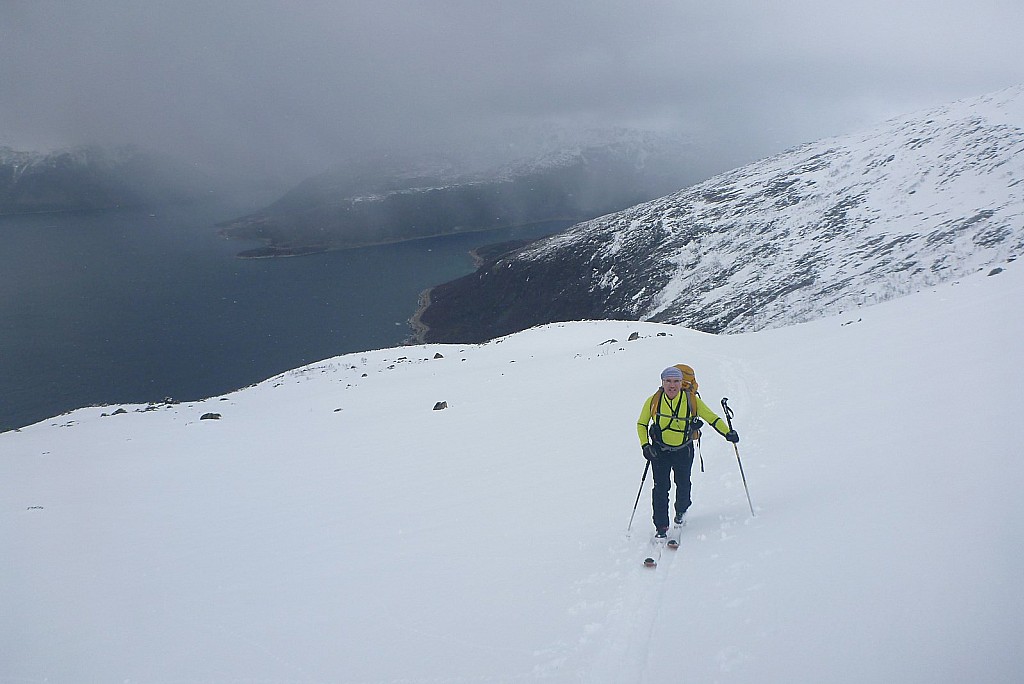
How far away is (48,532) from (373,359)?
96.0 ft

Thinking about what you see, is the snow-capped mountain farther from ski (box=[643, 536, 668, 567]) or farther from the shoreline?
ski (box=[643, 536, 668, 567])

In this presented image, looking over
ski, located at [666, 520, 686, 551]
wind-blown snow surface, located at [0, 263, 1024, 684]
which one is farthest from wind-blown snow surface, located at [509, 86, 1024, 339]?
ski, located at [666, 520, 686, 551]

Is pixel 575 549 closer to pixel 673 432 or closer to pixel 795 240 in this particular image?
pixel 673 432

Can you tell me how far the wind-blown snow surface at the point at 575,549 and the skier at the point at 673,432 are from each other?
636 millimetres

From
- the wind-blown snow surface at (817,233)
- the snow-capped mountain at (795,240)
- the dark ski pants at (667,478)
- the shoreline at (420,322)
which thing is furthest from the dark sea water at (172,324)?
the dark ski pants at (667,478)

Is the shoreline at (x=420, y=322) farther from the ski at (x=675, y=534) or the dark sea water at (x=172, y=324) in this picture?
the ski at (x=675, y=534)

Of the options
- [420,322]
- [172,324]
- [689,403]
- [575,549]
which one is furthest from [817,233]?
[172,324]

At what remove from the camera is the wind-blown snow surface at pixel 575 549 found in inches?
188

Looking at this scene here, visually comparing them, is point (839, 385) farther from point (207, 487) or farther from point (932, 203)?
point (932, 203)

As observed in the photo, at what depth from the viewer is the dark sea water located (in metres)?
84.6

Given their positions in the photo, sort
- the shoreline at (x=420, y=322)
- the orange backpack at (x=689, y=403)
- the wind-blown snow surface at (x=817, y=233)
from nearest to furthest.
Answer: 1. the orange backpack at (x=689, y=403)
2. the wind-blown snow surface at (x=817, y=233)
3. the shoreline at (x=420, y=322)

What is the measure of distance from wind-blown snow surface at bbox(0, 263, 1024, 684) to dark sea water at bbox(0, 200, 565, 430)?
79069 millimetres

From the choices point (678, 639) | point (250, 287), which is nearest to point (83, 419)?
point (678, 639)

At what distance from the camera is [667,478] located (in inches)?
282
